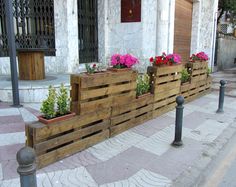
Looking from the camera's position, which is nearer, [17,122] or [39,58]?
[17,122]

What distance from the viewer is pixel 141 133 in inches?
195

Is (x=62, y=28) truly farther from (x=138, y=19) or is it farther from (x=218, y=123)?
(x=218, y=123)

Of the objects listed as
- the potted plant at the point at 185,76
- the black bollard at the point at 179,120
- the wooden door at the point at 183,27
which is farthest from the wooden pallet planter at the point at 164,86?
the wooden door at the point at 183,27

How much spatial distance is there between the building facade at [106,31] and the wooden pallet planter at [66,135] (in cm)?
503

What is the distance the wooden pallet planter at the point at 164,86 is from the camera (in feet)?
18.9

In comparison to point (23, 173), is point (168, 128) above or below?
below

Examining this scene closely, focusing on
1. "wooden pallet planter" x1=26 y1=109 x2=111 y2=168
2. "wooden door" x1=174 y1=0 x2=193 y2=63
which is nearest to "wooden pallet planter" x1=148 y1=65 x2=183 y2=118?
"wooden pallet planter" x1=26 y1=109 x2=111 y2=168

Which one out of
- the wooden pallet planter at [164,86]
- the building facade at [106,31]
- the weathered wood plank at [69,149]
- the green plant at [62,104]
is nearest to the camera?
the weathered wood plank at [69,149]

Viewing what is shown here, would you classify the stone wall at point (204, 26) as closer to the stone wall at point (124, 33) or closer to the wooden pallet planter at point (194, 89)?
the stone wall at point (124, 33)

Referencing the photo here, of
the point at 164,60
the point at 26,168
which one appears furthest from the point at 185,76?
the point at 26,168

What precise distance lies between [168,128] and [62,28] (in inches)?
209

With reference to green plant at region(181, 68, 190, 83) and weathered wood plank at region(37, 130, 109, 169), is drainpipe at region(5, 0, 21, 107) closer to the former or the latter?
weathered wood plank at region(37, 130, 109, 169)

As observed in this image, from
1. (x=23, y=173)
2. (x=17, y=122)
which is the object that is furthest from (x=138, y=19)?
(x=23, y=173)

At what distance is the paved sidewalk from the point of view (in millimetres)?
3332
